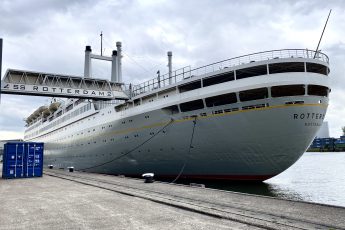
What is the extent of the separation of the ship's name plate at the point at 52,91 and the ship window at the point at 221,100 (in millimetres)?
11066

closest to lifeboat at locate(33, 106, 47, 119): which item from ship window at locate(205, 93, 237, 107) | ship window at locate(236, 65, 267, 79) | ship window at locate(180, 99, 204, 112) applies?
ship window at locate(180, 99, 204, 112)

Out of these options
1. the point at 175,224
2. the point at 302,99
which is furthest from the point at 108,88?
the point at 175,224

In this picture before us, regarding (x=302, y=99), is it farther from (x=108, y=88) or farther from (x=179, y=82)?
(x=108, y=88)

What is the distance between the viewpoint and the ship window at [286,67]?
18.5 m

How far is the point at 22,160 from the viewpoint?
2236cm

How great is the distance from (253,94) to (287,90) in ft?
6.68

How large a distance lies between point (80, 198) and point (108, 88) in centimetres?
1829

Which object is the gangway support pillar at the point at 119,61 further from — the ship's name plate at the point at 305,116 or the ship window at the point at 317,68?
the ship's name plate at the point at 305,116

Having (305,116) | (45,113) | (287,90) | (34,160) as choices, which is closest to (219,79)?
(287,90)

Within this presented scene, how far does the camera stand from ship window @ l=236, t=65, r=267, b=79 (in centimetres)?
1880

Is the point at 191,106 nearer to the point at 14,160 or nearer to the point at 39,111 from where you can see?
the point at 14,160

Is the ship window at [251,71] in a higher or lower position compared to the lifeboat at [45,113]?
lower

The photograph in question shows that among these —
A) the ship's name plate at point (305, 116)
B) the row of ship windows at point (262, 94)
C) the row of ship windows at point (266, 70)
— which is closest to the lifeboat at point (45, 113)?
the row of ship windows at point (262, 94)

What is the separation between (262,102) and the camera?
59.1ft
